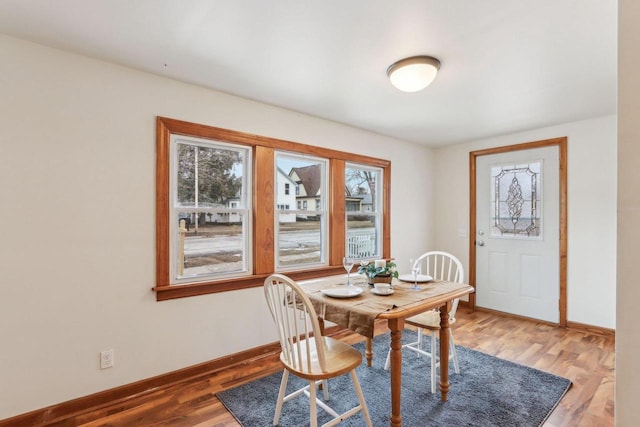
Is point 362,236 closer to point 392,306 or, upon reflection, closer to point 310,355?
point 392,306

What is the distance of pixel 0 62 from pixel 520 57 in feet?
10.5

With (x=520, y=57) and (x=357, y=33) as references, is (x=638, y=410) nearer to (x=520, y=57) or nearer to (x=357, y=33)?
(x=357, y=33)

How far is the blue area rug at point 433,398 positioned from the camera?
2.00 m

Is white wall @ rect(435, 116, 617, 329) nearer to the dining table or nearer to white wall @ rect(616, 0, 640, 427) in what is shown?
the dining table

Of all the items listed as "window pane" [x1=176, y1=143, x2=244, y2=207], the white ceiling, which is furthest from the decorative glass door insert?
"window pane" [x1=176, y1=143, x2=244, y2=207]

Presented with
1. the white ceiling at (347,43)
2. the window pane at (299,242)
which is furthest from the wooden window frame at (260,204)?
the white ceiling at (347,43)

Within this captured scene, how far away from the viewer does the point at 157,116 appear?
2.38 meters

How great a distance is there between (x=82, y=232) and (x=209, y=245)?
2.93ft

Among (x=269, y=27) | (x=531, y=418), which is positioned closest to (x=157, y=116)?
(x=269, y=27)

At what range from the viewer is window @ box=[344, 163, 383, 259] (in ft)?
12.5

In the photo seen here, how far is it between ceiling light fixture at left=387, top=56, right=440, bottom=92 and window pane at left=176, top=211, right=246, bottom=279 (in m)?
1.72

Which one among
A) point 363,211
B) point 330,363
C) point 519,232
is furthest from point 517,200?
point 330,363

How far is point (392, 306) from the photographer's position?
180 cm

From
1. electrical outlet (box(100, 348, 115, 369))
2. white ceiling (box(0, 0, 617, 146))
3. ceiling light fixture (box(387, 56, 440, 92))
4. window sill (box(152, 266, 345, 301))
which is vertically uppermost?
white ceiling (box(0, 0, 617, 146))
